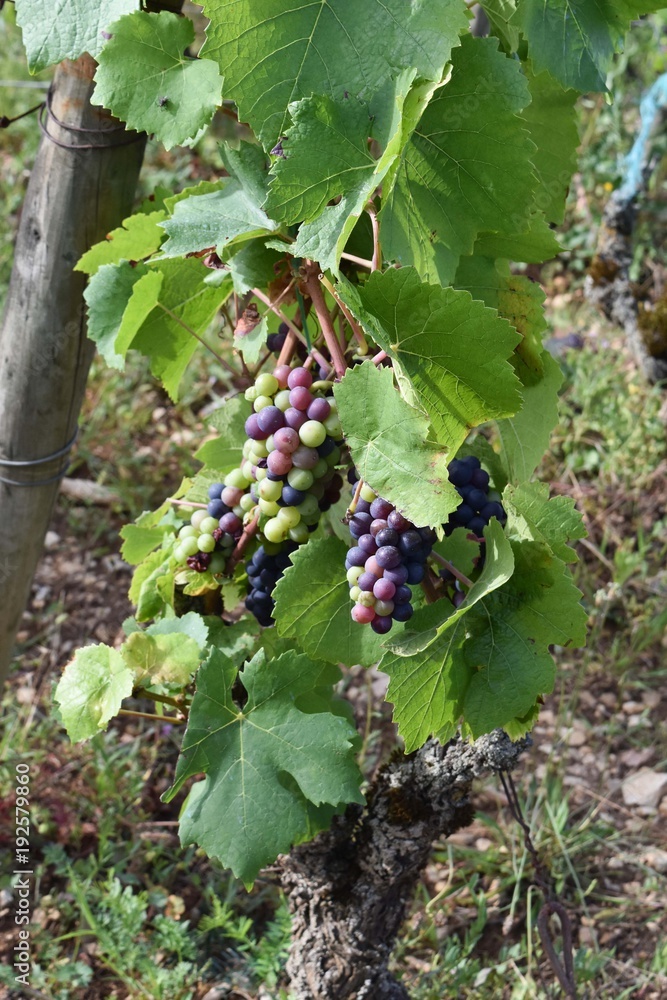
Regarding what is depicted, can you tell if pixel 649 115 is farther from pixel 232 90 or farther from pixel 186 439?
pixel 232 90

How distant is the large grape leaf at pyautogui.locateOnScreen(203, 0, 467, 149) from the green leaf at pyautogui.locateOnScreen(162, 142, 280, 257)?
155 millimetres

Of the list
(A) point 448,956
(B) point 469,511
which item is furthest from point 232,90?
(A) point 448,956

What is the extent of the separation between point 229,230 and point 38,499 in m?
0.90

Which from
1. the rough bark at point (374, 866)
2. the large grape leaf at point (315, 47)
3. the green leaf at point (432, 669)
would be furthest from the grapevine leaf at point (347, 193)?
the rough bark at point (374, 866)

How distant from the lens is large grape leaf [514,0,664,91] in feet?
3.37

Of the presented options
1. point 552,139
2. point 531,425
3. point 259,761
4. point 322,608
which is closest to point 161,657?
point 259,761

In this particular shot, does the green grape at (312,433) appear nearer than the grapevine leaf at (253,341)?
Yes

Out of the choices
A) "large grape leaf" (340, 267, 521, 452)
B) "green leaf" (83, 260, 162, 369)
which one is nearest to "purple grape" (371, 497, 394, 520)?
"large grape leaf" (340, 267, 521, 452)

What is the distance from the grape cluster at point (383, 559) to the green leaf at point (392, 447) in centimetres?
7

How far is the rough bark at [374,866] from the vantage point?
60.7 inches

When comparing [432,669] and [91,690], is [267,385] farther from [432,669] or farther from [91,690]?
[91,690]

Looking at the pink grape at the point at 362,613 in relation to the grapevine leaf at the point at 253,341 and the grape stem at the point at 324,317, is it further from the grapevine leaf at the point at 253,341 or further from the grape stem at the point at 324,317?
the grapevine leaf at the point at 253,341

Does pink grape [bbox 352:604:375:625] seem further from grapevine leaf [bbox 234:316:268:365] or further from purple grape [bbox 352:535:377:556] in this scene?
grapevine leaf [bbox 234:316:268:365]

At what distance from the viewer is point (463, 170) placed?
108cm
